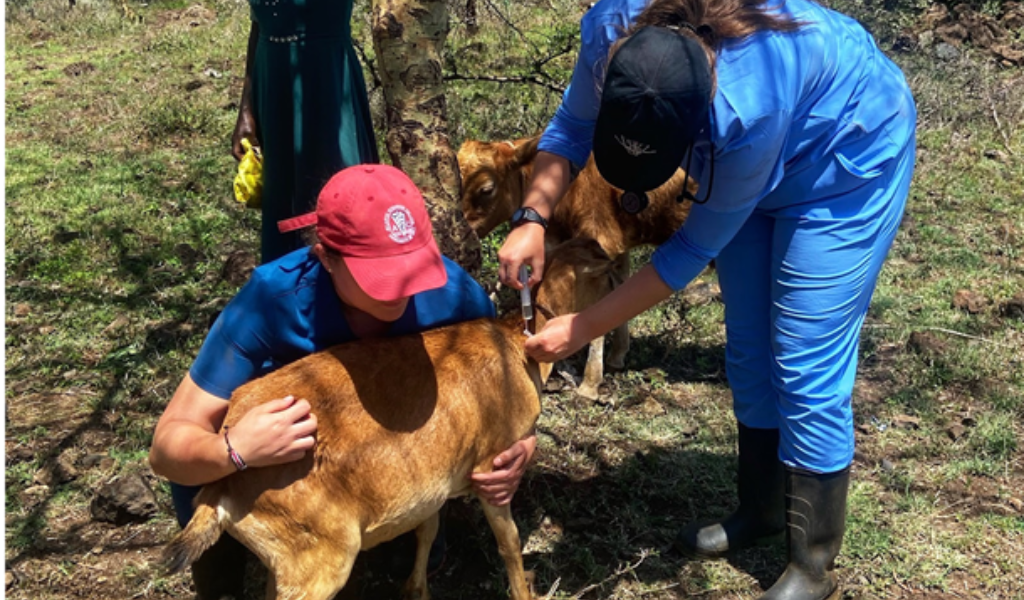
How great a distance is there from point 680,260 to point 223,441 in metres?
1.46

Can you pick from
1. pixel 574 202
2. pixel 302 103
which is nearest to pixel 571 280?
pixel 302 103

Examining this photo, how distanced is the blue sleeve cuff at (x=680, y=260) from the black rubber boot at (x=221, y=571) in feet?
6.01

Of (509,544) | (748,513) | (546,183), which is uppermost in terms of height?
(546,183)

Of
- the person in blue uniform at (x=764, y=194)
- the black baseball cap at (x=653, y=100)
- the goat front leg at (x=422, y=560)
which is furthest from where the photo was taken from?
the goat front leg at (x=422, y=560)

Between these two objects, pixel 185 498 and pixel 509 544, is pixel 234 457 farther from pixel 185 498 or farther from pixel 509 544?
pixel 509 544

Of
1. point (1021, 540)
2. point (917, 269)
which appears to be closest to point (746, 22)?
point (1021, 540)

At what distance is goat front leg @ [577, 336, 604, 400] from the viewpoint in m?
5.34

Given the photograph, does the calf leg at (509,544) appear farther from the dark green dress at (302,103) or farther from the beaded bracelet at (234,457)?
the dark green dress at (302,103)

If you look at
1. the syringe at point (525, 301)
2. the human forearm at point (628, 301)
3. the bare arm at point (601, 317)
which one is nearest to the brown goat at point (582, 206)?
the syringe at point (525, 301)

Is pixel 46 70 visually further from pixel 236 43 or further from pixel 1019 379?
pixel 1019 379

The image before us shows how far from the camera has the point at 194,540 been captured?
8.41ft

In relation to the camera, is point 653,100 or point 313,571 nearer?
point 653,100

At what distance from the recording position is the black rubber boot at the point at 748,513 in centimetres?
384

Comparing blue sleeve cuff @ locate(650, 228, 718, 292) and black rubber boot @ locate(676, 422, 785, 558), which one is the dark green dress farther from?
black rubber boot @ locate(676, 422, 785, 558)
